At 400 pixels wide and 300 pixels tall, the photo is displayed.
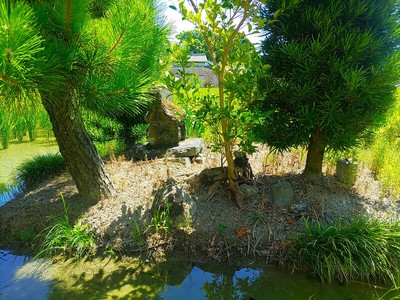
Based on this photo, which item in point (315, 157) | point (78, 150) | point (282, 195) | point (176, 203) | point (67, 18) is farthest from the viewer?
point (315, 157)

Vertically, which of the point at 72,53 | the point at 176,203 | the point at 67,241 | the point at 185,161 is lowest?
the point at 67,241

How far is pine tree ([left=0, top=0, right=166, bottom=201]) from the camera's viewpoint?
59.4 inches

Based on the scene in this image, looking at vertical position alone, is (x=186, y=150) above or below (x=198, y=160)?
above

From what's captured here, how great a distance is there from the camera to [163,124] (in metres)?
4.23

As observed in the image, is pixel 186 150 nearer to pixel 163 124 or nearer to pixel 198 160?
pixel 198 160

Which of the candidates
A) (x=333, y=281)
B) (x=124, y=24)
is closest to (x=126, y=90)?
(x=124, y=24)

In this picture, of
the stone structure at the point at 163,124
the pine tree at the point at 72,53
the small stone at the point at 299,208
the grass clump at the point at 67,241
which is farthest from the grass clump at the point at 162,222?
the stone structure at the point at 163,124

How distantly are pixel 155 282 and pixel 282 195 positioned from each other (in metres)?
1.37

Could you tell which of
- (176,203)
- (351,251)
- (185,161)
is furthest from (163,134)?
(351,251)

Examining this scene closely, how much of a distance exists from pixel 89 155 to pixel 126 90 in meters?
0.92

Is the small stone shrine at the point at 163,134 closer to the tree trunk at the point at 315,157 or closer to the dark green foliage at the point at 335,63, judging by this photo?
the tree trunk at the point at 315,157

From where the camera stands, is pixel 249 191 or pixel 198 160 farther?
pixel 198 160

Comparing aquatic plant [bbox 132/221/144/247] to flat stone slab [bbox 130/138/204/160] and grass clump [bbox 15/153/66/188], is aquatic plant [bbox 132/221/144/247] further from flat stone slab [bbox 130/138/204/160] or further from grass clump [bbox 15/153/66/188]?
grass clump [bbox 15/153/66/188]

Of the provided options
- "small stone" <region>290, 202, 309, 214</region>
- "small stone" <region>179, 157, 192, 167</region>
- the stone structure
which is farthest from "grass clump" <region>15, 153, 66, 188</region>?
"small stone" <region>290, 202, 309, 214</region>
